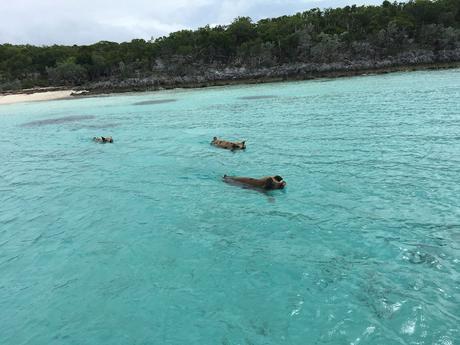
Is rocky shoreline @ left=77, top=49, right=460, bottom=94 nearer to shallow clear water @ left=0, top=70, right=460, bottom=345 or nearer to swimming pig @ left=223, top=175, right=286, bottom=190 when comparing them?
shallow clear water @ left=0, top=70, right=460, bottom=345

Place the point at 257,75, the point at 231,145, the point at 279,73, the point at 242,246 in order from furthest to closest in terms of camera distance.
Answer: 1. the point at 257,75
2. the point at 279,73
3. the point at 231,145
4. the point at 242,246

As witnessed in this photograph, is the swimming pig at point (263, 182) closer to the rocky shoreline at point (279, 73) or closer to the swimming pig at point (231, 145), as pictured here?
the swimming pig at point (231, 145)

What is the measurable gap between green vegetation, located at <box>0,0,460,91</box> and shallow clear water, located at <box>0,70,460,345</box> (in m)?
77.6

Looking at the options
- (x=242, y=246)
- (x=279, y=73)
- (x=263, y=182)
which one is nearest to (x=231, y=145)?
(x=263, y=182)

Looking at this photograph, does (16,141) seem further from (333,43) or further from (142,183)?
(333,43)

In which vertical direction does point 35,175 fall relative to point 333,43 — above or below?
below

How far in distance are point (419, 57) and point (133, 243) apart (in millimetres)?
87909

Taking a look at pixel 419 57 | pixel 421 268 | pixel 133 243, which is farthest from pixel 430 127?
pixel 419 57

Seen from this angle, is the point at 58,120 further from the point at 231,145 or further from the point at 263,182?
the point at 263,182

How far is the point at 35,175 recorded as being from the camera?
1916cm

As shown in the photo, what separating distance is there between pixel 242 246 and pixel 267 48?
3843 inches

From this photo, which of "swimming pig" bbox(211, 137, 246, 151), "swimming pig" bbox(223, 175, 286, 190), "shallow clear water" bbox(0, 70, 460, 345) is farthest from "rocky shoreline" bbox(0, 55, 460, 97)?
"swimming pig" bbox(223, 175, 286, 190)

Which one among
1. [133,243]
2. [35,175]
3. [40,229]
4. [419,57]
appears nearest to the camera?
[133,243]

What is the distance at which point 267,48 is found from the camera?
101062 millimetres
